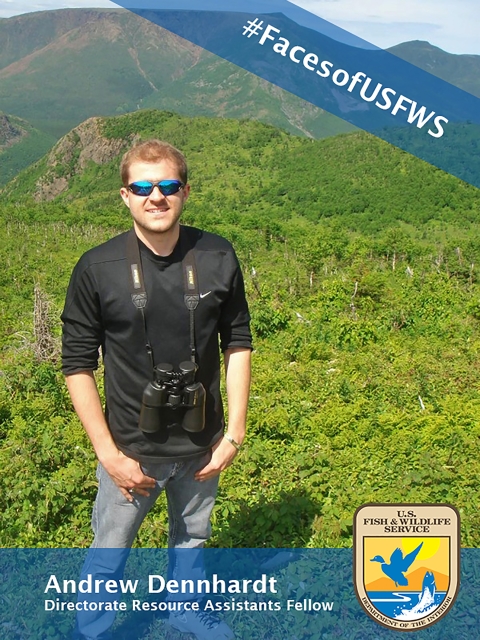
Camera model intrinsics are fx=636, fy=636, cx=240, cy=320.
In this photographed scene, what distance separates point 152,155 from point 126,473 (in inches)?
59.5

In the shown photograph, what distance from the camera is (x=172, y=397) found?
2.99 metres

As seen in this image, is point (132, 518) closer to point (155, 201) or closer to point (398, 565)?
point (398, 565)

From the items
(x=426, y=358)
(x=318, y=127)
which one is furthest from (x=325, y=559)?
(x=318, y=127)

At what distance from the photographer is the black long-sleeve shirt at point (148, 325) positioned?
293 centimetres

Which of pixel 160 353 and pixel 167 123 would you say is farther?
pixel 167 123

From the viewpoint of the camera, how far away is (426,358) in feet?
29.6

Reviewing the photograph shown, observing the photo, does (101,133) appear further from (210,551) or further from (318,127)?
(210,551)

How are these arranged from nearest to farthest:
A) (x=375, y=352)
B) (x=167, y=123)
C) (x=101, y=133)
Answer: (x=375, y=352)
(x=167, y=123)
(x=101, y=133)

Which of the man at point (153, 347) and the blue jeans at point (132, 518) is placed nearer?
the man at point (153, 347)

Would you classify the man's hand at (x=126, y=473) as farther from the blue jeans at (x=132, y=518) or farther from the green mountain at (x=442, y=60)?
the green mountain at (x=442, y=60)

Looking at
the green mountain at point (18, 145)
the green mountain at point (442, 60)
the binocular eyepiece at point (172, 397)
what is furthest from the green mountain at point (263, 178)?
the green mountain at point (18, 145)

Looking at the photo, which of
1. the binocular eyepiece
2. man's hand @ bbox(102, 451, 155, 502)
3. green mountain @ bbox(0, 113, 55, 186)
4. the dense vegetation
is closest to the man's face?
the binocular eyepiece

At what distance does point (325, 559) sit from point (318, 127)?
10729 cm

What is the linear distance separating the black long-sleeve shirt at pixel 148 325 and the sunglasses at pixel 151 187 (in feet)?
0.86
